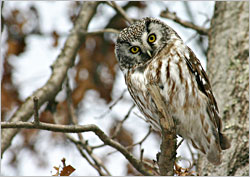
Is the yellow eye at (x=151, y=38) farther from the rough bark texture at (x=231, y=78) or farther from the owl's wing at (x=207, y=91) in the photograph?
the rough bark texture at (x=231, y=78)

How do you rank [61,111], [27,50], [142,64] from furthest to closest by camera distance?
[61,111] < [27,50] < [142,64]

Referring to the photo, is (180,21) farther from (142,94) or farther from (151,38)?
(142,94)

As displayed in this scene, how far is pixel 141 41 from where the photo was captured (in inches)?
135

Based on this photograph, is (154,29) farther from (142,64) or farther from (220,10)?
(220,10)

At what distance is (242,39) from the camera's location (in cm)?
400

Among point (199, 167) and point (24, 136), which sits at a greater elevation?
point (24, 136)

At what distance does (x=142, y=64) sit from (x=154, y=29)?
38 cm

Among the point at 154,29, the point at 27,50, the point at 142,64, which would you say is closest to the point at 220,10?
the point at 154,29

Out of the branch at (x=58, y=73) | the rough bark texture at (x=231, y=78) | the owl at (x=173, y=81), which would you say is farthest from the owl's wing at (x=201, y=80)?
the branch at (x=58, y=73)

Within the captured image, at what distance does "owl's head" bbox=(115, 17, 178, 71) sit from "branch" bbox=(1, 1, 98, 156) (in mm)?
708

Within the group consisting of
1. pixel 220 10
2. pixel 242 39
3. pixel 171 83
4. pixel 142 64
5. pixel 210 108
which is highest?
pixel 220 10

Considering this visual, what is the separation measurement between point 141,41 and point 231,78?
1.06 m

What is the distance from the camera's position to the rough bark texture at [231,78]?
11.4 feet

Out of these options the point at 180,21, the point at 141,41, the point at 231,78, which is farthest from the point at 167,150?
the point at 180,21
